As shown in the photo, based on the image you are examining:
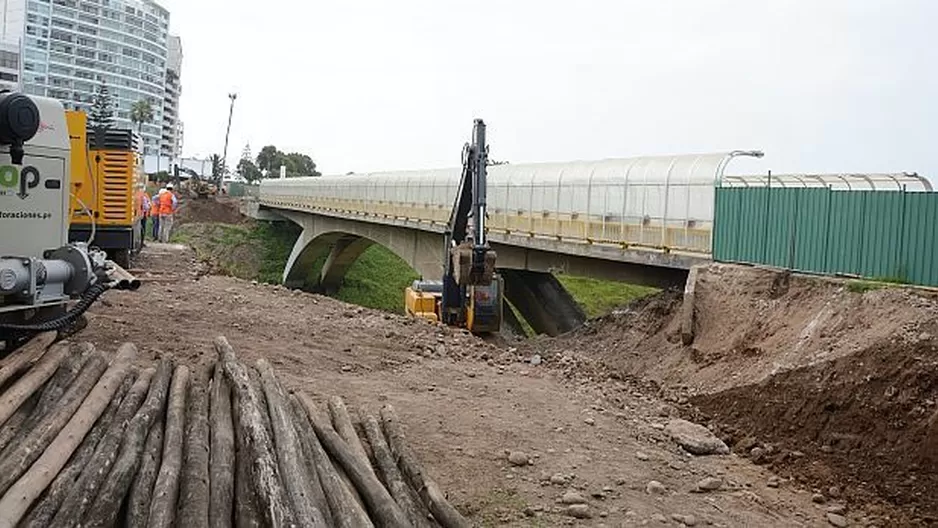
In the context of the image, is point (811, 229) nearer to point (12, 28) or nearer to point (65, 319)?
point (65, 319)

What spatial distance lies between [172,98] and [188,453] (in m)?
167

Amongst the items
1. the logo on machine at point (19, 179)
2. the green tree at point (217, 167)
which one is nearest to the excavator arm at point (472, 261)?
the logo on machine at point (19, 179)

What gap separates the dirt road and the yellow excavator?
12.2ft

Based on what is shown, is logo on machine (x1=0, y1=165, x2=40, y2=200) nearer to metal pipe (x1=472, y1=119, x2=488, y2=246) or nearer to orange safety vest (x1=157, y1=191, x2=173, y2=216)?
metal pipe (x1=472, y1=119, x2=488, y2=246)

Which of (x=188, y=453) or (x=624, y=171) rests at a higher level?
(x=624, y=171)

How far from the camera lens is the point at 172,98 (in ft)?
531

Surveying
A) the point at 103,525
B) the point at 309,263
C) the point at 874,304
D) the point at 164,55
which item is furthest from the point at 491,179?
the point at 164,55

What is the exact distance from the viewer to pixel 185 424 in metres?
6.80

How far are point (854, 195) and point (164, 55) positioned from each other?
15162 cm

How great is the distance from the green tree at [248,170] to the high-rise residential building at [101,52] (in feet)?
40.6

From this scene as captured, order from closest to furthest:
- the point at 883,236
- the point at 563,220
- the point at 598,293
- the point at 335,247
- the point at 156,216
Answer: the point at 883,236 → the point at 563,220 → the point at 156,216 → the point at 598,293 → the point at 335,247

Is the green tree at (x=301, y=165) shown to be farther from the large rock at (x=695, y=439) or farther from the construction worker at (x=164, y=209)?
the large rock at (x=695, y=439)

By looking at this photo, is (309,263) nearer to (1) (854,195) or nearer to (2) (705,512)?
(1) (854,195)

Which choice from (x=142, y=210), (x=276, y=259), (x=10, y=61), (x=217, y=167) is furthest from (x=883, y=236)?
(x=10, y=61)
